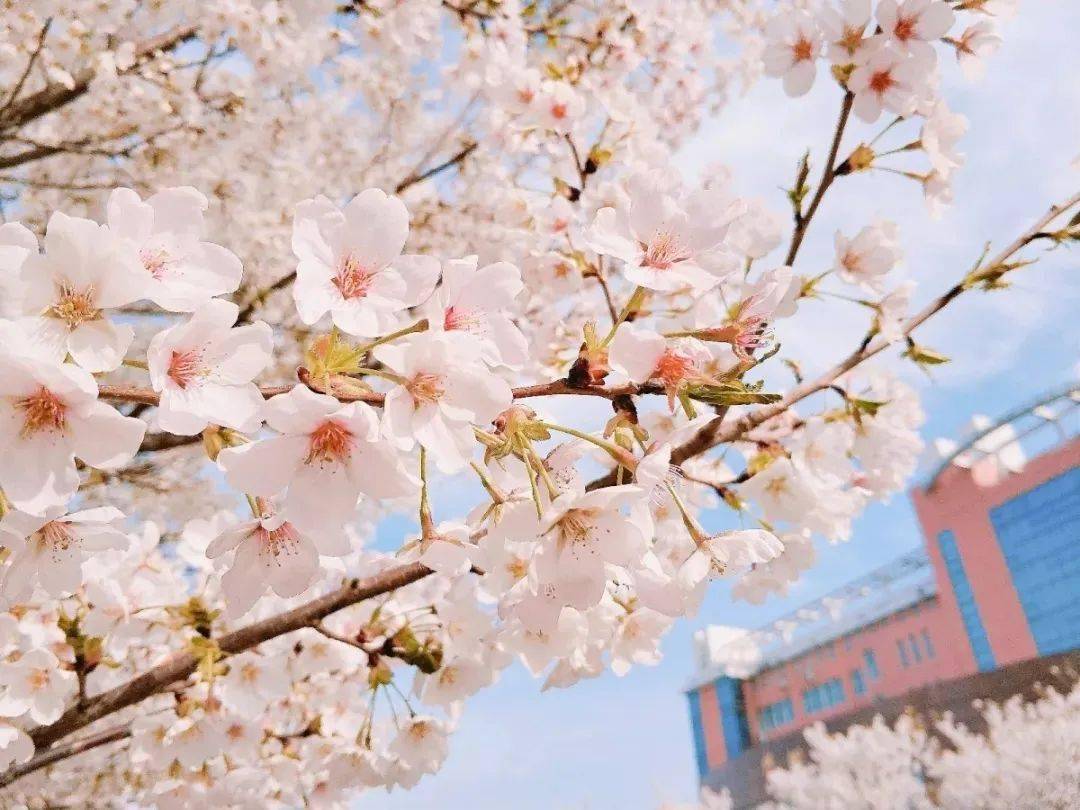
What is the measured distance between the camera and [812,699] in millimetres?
28484

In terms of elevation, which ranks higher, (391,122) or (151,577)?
(391,122)

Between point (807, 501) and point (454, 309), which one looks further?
point (807, 501)

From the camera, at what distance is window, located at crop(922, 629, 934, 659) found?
24359 millimetres

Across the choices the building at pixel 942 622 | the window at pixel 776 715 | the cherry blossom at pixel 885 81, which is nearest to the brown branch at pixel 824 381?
the cherry blossom at pixel 885 81

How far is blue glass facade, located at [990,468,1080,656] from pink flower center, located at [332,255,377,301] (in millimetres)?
24819

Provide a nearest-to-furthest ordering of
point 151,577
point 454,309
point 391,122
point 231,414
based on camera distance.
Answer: point 231,414 → point 454,309 → point 151,577 → point 391,122

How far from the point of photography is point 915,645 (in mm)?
25219

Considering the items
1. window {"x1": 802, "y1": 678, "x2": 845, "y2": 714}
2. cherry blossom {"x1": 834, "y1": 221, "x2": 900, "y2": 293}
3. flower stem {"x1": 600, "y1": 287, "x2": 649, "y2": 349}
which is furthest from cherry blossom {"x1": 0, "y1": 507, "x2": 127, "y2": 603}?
window {"x1": 802, "y1": 678, "x2": 845, "y2": 714}

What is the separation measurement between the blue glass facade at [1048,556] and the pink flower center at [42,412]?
25.1 metres

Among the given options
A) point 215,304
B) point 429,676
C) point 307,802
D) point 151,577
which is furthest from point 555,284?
point 307,802

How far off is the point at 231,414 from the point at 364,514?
17.0 feet

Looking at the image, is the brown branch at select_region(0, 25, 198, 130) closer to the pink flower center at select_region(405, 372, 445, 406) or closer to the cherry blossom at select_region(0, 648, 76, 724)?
the cherry blossom at select_region(0, 648, 76, 724)

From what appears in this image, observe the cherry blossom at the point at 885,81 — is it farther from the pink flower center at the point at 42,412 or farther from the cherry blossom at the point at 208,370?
the pink flower center at the point at 42,412

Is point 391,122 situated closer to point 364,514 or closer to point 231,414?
point 364,514
